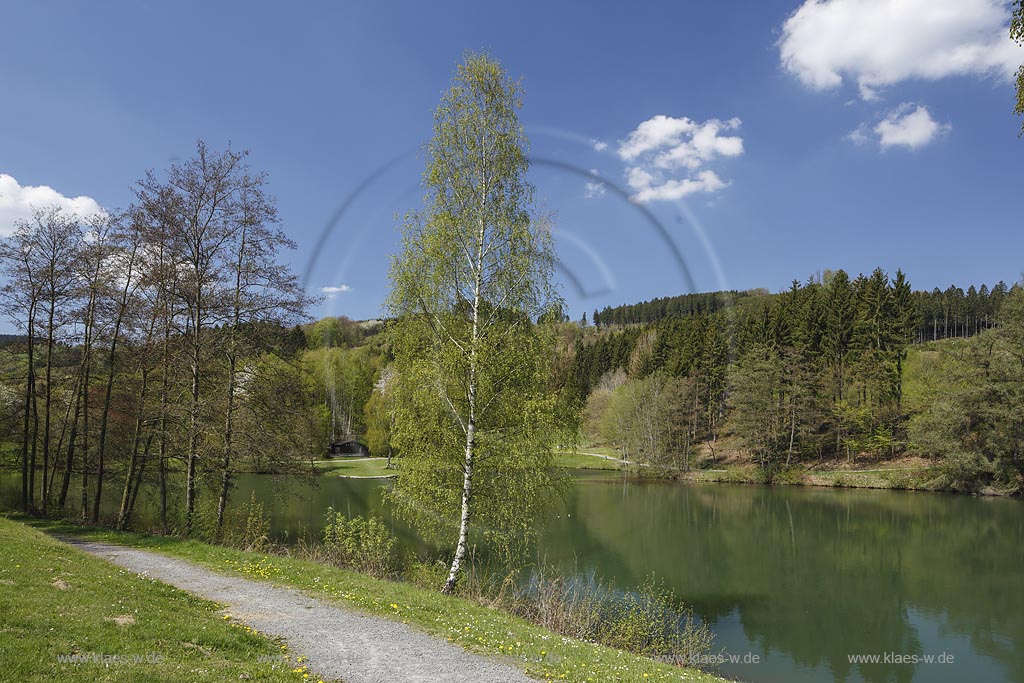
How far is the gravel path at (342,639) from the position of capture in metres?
7.60

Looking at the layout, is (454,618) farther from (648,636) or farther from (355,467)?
(355,467)

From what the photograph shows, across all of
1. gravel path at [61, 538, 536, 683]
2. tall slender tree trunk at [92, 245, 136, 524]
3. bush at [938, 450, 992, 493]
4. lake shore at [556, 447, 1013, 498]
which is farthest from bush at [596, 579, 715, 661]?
bush at [938, 450, 992, 493]

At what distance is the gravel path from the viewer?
7602 mm

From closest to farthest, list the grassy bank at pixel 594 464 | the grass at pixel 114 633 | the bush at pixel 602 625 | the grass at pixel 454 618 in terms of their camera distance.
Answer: the grass at pixel 114 633, the grass at pixel 454 618, the bush at pixel 602 625, the grassy bank at pixel 594 464

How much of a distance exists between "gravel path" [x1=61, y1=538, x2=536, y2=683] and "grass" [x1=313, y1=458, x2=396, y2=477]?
43947mm

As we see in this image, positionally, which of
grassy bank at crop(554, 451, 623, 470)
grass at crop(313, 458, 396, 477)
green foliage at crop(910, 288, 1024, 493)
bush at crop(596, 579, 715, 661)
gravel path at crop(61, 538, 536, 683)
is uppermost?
green foliage at crop(910, 288, 1024, 493)

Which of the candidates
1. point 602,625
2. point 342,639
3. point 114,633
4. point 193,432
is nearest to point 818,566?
Answer: point 602,625

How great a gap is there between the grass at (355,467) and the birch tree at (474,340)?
41.7 meters

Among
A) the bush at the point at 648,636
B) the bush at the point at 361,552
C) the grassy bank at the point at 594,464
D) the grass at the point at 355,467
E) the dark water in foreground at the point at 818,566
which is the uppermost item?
the bush at the point at 361,552

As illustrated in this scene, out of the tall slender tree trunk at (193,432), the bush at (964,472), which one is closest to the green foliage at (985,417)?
the bush at (964,472)

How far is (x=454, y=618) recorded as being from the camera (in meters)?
10.6

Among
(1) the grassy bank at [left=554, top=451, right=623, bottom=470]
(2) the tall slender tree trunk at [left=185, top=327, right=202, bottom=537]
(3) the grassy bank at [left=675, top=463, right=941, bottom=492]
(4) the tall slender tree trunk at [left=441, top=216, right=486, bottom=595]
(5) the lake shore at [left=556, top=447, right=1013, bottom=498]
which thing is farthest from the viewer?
(1) the grassy bank at [left=554, top=451, right=623, bottom=470]

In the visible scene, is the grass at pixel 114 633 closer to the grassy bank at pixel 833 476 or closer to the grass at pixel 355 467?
the grass at pixel 355 467

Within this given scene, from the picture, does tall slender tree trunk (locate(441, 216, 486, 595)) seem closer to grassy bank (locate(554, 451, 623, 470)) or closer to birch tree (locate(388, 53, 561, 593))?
birch tree (locate(388, 53, 561, 593))
